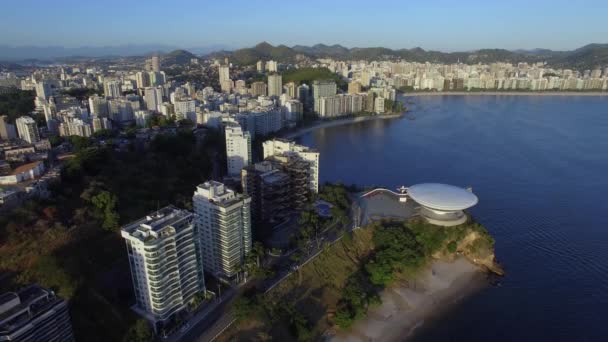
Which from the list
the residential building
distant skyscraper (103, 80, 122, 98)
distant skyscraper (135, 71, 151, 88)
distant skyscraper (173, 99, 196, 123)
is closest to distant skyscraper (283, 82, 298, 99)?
distant skyscraper (173, 99, 196, 123)

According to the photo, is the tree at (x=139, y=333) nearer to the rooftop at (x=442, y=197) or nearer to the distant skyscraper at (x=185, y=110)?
the rooftop at (x=442, y=197)

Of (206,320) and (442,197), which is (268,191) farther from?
(442,197)

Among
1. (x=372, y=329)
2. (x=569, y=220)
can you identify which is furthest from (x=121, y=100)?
(x=569, y=220)

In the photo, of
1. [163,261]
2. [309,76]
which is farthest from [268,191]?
[309,76]

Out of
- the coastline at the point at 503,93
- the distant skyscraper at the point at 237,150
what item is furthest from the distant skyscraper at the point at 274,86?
the coastline at the point at 503,93

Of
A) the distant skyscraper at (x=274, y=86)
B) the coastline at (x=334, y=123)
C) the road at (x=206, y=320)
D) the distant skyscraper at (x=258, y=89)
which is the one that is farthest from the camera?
the distant skyscraper at (x=258, y=89)

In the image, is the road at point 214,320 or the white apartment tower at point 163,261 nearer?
the white apartment tower at point 163,261
